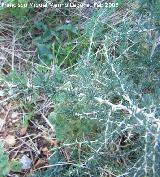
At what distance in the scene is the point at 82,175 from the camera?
5.31 ft

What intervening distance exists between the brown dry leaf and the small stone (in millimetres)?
88

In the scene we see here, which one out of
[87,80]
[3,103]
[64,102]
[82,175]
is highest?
[87,80]

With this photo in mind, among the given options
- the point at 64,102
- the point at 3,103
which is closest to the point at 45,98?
the point at 3,103

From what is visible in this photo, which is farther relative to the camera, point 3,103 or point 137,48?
point 3,103

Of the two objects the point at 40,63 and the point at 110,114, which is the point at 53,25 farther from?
the point at 110,114

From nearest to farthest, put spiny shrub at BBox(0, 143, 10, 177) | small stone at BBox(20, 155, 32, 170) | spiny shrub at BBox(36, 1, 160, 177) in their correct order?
spiny shrub at BBox(36, 1, 160, 177) → spiny shrub at BBox(0, 143, 10, 177) → small stone at BBox(20, 155, 32, 170)

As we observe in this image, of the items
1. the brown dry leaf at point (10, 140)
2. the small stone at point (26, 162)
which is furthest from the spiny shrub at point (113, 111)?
the brown dry leaf at point (10, 140)

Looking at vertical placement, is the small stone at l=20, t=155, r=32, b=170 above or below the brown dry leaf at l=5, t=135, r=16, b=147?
below

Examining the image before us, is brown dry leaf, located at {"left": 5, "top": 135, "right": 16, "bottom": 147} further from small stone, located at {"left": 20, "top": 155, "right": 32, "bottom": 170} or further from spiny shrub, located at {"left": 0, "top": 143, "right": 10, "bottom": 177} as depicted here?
spiny shrub, located at {"left": 0, "top": 143, "right": 10, "bottom": 177}

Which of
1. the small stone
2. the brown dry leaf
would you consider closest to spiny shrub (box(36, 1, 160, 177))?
the small stone

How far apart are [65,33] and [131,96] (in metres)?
0.85

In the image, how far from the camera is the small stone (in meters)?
1.78

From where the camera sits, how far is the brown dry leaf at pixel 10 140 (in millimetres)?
1861

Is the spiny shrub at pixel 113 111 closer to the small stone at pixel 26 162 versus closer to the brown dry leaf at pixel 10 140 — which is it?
the small stone at pixel 26 162
